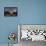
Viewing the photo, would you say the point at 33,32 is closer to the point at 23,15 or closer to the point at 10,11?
the point at 23,15

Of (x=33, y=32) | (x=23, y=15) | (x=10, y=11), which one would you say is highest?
(x=10, y=11)

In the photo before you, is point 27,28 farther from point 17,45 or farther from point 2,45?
point 2,45

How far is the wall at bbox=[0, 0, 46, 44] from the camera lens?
187 inches

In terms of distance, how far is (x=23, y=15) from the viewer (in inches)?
188

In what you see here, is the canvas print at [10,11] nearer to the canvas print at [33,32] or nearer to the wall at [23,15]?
the wall at [23,15]

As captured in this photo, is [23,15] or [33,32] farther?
[23,15]

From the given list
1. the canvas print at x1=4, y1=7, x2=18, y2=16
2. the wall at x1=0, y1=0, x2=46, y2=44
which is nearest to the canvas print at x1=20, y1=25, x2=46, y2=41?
the wall at x1=0, y1=0, x2=46, y2=44

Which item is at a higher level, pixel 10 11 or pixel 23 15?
pixel 10 11

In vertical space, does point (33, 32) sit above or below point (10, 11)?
below

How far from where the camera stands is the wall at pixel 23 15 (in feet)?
15.6

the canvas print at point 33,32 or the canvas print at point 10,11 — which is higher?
the canvas print at point 10,11

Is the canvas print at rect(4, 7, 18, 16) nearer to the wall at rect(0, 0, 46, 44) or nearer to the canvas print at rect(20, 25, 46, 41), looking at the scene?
the wall at rect(0, 0, 46, 44)

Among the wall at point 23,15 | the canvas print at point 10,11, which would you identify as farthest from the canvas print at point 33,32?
the canvas print at point 10,11

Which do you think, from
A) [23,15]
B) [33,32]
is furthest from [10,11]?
[33,32]
